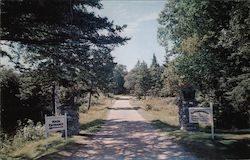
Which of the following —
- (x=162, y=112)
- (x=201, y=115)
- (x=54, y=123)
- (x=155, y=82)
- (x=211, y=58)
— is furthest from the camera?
(x=155, y=82)

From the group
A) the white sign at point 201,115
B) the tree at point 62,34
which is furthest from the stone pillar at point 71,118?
the white sign at point 201,115

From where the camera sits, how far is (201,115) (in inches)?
655

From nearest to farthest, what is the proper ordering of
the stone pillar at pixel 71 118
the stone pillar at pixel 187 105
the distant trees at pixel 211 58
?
the distant trees at pixel 211 58 < the stone pillar at pixel 71 118 < the stone pillar at pixel 187 105

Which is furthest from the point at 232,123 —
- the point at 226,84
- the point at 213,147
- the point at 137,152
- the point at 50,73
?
the point at 50,73

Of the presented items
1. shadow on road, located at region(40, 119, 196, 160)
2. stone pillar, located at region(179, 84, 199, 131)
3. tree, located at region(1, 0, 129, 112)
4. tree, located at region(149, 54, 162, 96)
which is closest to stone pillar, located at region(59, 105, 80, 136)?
shadow on road, located at region(40, 119, 196, 160)

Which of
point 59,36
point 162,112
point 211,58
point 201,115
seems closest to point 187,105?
point 201,115

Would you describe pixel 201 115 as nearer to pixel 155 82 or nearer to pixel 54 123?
pixel 54 123

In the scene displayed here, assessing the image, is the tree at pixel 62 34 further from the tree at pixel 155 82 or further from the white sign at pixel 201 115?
the tree at pixel 155 82

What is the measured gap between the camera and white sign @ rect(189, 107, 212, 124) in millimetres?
16414

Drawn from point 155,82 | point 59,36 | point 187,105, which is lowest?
point 187,105

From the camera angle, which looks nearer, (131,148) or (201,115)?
(131,148)

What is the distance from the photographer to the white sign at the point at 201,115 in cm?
1641

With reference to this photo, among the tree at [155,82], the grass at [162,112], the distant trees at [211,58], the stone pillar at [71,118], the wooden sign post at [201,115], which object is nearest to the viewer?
the wooden sign post at [201,115]

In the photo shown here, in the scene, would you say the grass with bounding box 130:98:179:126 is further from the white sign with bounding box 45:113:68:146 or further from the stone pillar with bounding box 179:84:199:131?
the white sign with bounding box 45:113:68:146
